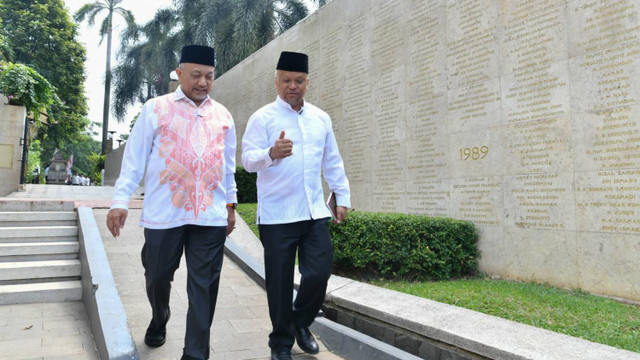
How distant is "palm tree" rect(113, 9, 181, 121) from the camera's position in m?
27.3

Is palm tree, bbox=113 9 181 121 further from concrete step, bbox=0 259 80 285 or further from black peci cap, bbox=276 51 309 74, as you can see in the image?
black peci cap, bbox=276 51 309 74

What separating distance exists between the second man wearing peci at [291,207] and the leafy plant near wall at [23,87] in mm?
9214

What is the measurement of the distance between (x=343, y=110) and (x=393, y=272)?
14.2ft

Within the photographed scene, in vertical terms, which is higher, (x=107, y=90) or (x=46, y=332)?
(x=107, y=90)

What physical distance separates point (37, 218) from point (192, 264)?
4.63 meters

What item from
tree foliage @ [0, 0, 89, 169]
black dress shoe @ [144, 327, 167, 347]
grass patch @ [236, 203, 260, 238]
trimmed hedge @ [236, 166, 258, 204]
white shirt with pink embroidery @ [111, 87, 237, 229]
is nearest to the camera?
white shirt with pink embroidery @ [111, 87, 237, 229]

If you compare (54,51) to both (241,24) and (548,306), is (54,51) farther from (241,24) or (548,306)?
(548,306)

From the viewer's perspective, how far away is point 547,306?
147 inches

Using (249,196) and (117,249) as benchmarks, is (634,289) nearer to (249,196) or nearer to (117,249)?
(117,249)

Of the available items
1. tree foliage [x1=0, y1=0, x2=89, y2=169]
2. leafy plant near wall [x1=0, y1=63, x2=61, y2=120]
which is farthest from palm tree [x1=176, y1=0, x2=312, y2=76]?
tree foliage [x1=0, y1=0, x2=89, y2=169]

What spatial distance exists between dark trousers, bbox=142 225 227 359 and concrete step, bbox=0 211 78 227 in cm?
427

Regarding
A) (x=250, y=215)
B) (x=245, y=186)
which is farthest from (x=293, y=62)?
(x=245, y=186)

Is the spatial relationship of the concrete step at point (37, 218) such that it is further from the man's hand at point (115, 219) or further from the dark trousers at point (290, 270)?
the dark trousers at point (290, 270)

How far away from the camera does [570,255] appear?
15.3ft
